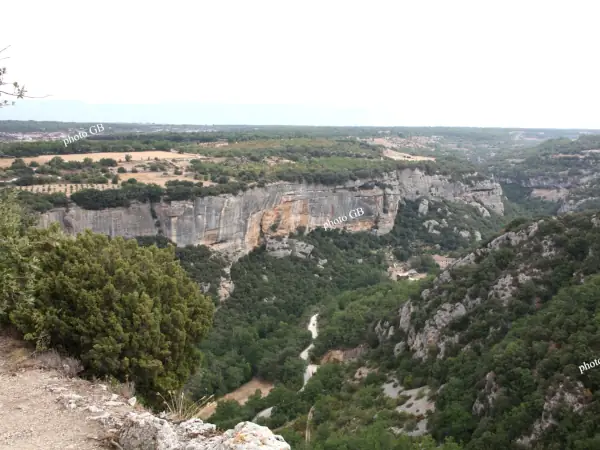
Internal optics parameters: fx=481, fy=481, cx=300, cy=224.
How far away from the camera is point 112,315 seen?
1186 cm

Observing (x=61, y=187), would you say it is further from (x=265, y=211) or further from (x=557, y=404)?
(x=557, y=404)

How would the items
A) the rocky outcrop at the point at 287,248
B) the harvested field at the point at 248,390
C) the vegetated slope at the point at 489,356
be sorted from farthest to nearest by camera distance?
the rocky outcrop at the point at 287,248, the harvested field at the point at 248,390, the vegetated slope at the point at 489,356

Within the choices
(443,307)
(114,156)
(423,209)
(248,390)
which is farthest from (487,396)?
(423,209)

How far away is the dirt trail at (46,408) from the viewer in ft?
25.6

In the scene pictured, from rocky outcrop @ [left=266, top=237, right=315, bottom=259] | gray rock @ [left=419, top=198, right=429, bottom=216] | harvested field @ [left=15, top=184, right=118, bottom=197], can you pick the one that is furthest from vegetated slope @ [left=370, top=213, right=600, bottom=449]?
gray rock @ [left=419, top=198, right=429, bottom=216]

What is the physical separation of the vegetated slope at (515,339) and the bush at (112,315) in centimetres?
1215

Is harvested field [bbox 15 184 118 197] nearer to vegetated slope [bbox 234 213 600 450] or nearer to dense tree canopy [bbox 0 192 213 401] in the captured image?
vegetated slope [bbox 234 213 600 450]

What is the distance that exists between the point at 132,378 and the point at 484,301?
68.1 feet

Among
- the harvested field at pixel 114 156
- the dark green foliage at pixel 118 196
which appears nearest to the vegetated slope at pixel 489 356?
the dark green foliage at pixel 118 196

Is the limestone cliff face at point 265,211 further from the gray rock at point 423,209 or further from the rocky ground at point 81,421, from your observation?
the rocky ground at point 81,421

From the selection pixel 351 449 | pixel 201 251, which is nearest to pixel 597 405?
pixel 351 449

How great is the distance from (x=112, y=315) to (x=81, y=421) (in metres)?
3.80

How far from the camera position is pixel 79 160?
5116 cm

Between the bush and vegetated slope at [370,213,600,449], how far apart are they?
39.9 ft
